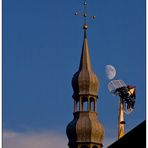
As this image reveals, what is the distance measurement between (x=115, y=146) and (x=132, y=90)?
41419 mm

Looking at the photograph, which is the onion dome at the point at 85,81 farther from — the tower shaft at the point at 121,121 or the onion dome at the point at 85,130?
the tower shaft at the point at 121,121

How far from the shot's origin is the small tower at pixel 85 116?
66875 mm

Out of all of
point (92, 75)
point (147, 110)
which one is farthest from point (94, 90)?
point (147, 110)

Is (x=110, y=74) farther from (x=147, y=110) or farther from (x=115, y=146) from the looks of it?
(x=147, y=110)

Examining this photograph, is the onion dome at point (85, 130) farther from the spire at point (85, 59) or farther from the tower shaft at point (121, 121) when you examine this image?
the spire at point (85, 59)

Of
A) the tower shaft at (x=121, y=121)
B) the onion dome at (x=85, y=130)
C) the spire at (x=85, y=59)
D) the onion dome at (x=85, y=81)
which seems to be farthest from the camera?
the spire at (x=85, y=59)

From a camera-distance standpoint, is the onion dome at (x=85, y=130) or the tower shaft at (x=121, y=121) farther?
the tower shaft at (x=121, y=121)

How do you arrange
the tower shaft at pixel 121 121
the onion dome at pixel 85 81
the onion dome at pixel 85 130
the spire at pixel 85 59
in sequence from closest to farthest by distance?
the onion dome at pixel 85 130 < the onion dome at pixel 85 81 < the tower shaft at pixel 121 121 < the spire at pixel 85 59

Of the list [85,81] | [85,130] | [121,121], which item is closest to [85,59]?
[85,81]

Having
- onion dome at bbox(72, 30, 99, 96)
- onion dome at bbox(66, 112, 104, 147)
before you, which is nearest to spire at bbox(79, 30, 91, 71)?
onion dome at bbox(72, 30, 99, 96)

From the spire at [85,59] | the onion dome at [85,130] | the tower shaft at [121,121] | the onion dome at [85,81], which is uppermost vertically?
the spire at [85,59]

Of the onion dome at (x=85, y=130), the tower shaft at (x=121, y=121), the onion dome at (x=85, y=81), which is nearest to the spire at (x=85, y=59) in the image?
the onion dome at (x=85, y=81)

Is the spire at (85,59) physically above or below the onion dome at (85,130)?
above

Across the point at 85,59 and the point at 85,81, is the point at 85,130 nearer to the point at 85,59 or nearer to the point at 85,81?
the point at 85,81
